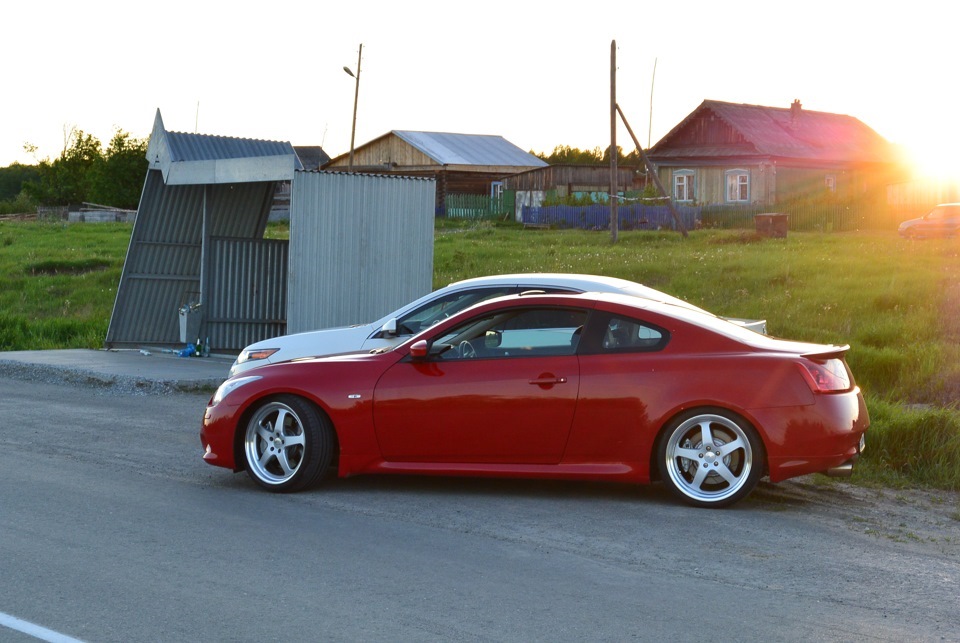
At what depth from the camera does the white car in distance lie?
10691mm

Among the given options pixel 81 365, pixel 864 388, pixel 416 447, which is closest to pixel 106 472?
pixel 416 447

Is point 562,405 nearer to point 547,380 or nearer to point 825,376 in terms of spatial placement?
point 547,380

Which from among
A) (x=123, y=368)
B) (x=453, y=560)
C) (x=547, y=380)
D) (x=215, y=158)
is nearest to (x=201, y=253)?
(x=215, y=158)

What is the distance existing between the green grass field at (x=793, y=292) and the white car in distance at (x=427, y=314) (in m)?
2.02

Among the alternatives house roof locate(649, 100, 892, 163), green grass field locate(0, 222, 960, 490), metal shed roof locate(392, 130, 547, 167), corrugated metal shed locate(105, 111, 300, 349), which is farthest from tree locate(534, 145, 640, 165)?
corrugated metal shed locate(105, 111, 300, 349)

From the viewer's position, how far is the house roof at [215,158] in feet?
50.2

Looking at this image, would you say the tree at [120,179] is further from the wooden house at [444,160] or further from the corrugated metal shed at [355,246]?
the corrugated metal shed at [355,246]

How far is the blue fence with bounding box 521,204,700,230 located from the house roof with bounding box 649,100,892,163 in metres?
6.97

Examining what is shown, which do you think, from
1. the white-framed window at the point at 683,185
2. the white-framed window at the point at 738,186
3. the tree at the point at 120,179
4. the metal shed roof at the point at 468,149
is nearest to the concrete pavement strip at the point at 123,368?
the white-framed window at the point at 738,186

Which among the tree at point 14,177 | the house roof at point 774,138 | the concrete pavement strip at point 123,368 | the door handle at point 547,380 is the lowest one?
the concrete pavement strip at point 123,368

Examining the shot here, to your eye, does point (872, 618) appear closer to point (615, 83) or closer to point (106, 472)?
point (106, 472)

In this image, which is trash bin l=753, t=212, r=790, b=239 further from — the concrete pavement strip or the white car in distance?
the white car in distance

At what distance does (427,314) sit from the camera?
11.0m

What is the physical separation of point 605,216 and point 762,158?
28.1 feet
